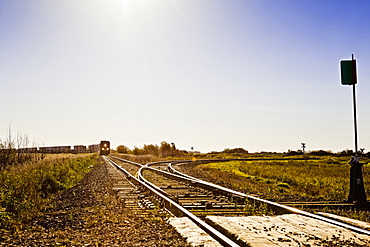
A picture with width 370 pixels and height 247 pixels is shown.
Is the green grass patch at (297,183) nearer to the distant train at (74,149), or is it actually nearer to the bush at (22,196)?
the bush at (22,196)

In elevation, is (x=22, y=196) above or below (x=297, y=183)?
above

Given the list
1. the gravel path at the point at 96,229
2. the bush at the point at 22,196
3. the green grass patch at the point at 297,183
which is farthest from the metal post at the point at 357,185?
the bush at the point at 22,196

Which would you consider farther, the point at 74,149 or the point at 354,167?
the point at 74,149

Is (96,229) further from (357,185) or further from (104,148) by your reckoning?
(104,148)

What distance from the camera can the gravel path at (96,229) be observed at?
5492mm

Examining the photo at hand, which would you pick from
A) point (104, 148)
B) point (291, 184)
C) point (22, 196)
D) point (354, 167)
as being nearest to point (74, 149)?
point (104, 148)

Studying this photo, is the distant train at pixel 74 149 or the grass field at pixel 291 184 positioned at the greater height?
the distant train at pixel 74 149

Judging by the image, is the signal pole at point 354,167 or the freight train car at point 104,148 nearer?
the signal pole at point 354,167

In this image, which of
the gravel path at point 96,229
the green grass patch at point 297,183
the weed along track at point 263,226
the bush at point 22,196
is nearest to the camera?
the weed along track at point 263,226

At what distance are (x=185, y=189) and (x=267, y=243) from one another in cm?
794

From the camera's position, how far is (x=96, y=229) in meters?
6.40

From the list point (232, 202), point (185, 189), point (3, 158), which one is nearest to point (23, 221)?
point (232, 202)

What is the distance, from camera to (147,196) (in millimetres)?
10648

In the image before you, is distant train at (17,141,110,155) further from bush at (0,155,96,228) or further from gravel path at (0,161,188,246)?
gravel path at (0,161,188,246)
